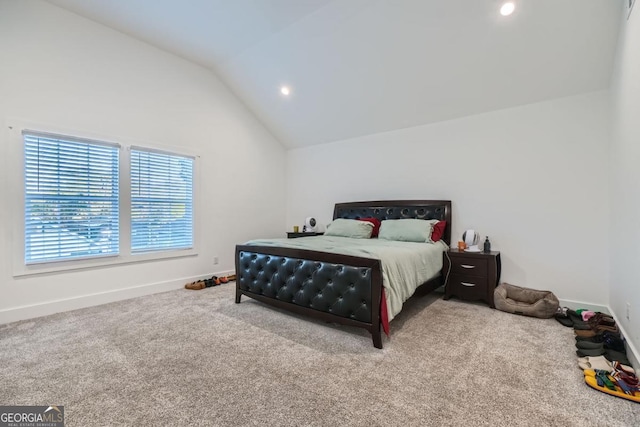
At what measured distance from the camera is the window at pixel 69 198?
9.87ft

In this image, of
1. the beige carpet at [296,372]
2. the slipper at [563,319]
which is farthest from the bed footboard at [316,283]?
the slipper at [563,319]

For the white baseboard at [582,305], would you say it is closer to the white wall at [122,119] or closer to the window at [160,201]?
the white wall at [122,119]

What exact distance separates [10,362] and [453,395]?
3.03 m

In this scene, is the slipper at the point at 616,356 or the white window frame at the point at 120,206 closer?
the slipper at the point at 616,356

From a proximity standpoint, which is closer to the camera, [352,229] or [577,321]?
[577,321]

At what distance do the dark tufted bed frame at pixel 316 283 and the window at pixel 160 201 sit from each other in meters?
1.35

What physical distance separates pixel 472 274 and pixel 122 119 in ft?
15.5

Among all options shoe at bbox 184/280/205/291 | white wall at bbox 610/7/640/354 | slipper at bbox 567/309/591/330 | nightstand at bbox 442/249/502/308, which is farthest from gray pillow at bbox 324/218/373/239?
white wall at bbox 610/7/640/354

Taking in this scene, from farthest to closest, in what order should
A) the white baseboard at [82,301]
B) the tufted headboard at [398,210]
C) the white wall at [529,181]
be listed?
the tufted headboard at [398,210] < the white wall at [529,181] < the white baseboard at [82,301]

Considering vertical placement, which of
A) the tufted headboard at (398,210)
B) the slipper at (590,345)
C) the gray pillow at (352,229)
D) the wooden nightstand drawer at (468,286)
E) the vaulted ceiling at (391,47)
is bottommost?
the slipper at (590,345)

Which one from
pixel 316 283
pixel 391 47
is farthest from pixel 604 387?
pixel 391 47

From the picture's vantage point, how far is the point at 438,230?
381 cm

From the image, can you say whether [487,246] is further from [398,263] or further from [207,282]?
[207,282]

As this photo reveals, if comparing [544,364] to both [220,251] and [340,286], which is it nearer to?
[340,286]
